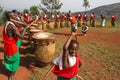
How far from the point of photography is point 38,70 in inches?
277

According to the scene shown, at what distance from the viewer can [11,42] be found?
5.84m

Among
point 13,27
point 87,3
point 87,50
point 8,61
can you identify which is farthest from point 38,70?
point 87,3

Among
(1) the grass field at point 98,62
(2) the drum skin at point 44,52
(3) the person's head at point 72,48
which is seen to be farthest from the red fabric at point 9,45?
(3) the person's head at point 72,48

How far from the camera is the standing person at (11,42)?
571 centimetres

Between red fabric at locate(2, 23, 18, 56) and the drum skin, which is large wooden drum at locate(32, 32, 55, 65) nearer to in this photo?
the drum skin

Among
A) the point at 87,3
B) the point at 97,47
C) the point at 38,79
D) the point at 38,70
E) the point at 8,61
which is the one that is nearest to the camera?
the point at 8,61

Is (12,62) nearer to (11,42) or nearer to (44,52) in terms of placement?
(11,42)

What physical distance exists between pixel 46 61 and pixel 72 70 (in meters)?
3.74

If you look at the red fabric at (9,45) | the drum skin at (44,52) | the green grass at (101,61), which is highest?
the red fabric at (9,45)

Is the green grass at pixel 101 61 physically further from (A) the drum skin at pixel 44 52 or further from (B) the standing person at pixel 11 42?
(B) the standing person at pixel 11 42

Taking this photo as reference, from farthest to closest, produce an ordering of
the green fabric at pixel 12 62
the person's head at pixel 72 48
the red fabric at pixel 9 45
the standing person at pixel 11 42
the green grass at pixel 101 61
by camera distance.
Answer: the green grass at pixel 101 61
the green fabric at pixel 12 62
the red fabric at pixel 9 45
the standing person at pixel 11 42
the person's head at pixel 72 48

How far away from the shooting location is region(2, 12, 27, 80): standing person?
5.71 metres

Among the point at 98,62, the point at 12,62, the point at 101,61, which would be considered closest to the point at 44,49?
the point at 12,62

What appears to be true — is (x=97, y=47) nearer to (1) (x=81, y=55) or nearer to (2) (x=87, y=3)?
(1) (x=81, y=55)
